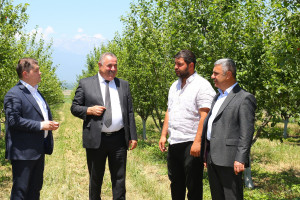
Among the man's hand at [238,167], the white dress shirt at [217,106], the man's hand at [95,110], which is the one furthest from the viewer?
the man's hand at [95,110]

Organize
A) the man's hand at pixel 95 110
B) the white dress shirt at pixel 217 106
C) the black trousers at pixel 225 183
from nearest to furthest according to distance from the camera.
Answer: the black trousers at pixel 225 183
the white dress shirt at pixel 217 106
the man's hand at pixel 95 110

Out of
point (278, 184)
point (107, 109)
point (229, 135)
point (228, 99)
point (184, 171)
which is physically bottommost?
point (278, 184)

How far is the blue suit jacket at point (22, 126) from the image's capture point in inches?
148

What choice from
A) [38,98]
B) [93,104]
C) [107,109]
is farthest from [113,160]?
[38,98]

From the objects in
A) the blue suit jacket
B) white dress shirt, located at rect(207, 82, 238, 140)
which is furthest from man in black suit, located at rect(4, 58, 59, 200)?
white dress shirt, located at rect(207, 82, 238, 140)

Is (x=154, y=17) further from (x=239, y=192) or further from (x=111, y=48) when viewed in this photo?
(x=111, y=48)

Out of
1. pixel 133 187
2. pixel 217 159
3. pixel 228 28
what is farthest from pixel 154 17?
pixel 217 159

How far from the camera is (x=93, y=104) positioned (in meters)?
4.50

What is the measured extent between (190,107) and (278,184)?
562 cm

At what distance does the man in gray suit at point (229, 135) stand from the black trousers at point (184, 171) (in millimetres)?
468

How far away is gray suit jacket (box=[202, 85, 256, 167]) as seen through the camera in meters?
3.44

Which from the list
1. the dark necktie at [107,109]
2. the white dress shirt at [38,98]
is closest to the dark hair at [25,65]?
Answer: the white dress shirt at [38,98]

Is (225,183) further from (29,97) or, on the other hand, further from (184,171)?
(29,97)

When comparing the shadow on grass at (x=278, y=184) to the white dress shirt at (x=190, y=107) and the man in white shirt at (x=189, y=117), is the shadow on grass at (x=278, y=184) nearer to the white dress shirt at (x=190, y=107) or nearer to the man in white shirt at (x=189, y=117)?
the man in white shirt at (x=189, y=117)
